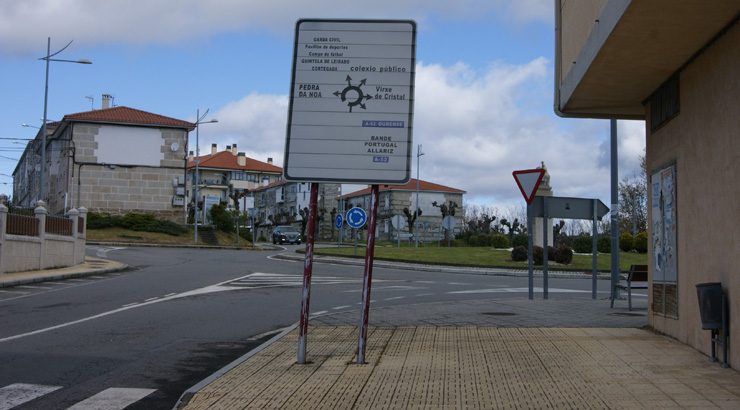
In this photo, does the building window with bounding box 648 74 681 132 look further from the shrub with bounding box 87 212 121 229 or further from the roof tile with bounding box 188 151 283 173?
the roof tile with bounding box 188 151 283 173

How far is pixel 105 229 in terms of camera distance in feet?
176

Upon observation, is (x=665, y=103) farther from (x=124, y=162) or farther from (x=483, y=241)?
(x=483, y=241)

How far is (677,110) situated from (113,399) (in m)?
6.93

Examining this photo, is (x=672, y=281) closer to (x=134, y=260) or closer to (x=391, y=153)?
(x=391, y=153)

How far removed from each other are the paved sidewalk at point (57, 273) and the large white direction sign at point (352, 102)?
14.8 m

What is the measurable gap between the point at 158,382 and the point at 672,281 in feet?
20.2

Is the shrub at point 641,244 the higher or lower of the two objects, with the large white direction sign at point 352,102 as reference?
lower

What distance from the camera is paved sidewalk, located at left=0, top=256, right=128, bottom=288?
20.9 metres

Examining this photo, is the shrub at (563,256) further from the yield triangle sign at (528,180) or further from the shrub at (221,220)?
the shrub at (221,220)

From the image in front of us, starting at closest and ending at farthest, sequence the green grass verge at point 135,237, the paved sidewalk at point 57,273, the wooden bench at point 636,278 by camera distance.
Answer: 1. the wooden bench at point 636,278
2. the paved sidewalk at point 57,273
3. the green grass verge at point 135,237

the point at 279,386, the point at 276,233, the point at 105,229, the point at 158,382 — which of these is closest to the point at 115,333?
the point at 158,382

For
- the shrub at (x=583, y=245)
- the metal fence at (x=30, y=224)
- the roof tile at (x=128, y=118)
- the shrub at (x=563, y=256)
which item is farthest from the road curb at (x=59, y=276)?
the roof tile at (x=128, y=118)

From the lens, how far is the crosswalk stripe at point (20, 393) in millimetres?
6344

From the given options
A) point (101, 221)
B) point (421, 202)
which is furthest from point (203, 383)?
point (421, 202)
